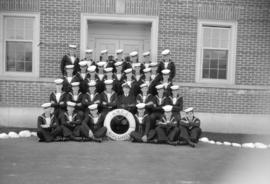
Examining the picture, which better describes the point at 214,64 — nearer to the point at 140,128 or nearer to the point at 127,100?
the point at 127,100

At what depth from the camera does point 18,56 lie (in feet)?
38.0

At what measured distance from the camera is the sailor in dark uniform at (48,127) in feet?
28.5

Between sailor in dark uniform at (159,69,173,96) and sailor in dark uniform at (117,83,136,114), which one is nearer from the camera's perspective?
sailor in dark uniform at (117,83,136,114)

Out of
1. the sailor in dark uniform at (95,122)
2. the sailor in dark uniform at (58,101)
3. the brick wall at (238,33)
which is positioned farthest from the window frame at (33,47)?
the brick wall at (238,33)

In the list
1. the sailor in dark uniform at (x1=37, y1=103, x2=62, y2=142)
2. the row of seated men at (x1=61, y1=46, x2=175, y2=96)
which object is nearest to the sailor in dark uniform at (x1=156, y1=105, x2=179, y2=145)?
the row of seated men at (x1=61, y1=46, x2=175, y2=96)

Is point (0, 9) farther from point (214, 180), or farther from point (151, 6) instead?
point (214, 180)

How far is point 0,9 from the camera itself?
11.2m

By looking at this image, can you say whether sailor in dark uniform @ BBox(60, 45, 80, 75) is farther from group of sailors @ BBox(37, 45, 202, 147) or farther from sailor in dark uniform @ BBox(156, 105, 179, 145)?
sailor in dark uniform @ BBox(156, 105, 179, 145)

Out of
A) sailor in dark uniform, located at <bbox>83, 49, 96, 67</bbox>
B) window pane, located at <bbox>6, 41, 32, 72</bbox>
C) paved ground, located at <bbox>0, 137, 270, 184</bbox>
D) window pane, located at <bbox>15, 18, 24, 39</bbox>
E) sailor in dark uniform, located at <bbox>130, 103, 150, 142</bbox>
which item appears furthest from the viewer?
window pane, located at <bbox>6, 41, 32, 72</bbox>

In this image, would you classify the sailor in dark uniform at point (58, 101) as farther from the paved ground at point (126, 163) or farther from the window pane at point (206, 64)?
the window pane at point (206, 64)

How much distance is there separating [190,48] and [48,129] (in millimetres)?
5185

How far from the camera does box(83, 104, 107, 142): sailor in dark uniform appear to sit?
896cm

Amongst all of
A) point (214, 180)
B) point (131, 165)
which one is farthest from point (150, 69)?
point (214, 180)

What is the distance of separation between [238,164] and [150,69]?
12.9 feet
